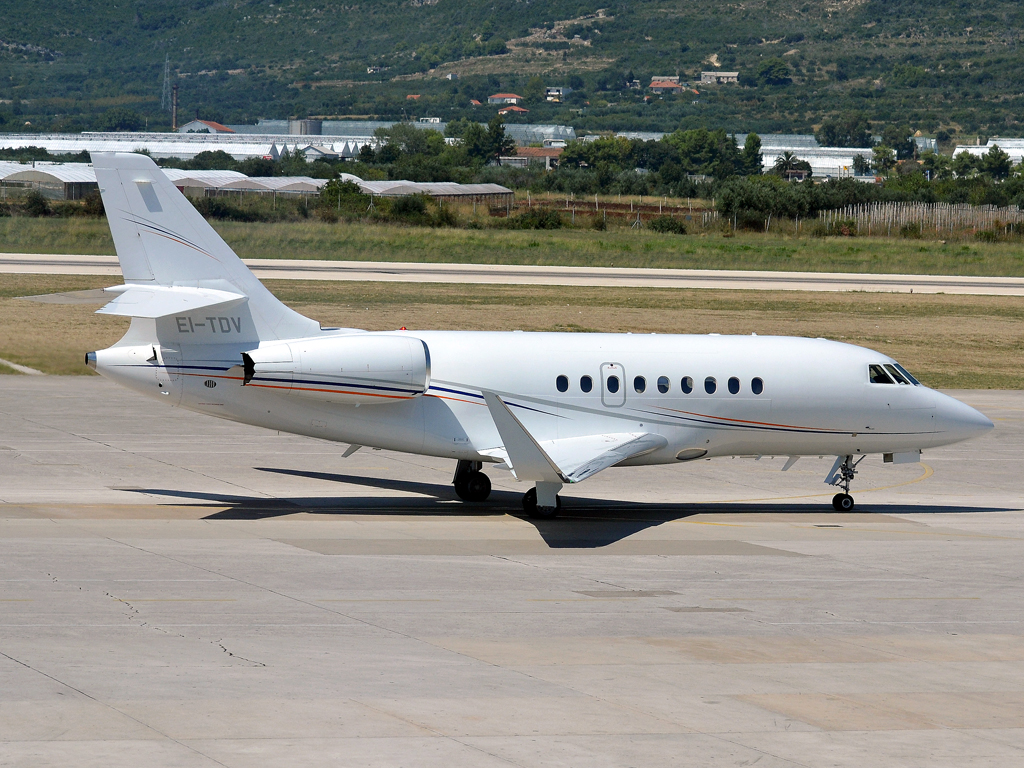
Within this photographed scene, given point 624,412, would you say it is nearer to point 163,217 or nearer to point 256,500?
point 256,500

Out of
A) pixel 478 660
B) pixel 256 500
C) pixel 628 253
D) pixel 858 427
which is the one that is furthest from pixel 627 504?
pixel 628 253

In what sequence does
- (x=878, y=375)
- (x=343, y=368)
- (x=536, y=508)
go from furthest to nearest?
(x=878, y=375), (x=536, y=508), (x=343, y=368)

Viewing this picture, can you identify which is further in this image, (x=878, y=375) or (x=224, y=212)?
(x=224, y=212)

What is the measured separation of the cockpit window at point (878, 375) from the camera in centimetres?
2698

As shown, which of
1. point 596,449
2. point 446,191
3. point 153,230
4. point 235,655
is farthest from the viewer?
point 446,191

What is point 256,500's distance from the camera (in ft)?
86.0

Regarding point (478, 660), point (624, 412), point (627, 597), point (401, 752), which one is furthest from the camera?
point (624, 412)

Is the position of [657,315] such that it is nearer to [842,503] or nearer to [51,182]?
[842,503]

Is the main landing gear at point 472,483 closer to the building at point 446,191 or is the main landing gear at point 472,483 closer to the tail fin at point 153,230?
the tail fin at point 153,230

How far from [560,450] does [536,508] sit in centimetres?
132

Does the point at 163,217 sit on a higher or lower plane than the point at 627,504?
higher

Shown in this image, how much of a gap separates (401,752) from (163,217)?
14185mm

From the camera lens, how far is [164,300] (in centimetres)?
2359

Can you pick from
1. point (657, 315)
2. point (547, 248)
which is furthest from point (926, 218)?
point (657, 315)
